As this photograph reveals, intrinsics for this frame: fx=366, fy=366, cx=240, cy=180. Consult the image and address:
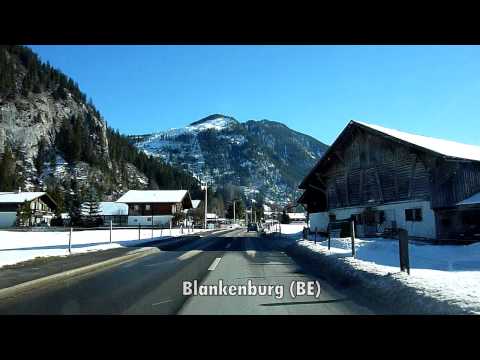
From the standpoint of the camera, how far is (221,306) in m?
5.91

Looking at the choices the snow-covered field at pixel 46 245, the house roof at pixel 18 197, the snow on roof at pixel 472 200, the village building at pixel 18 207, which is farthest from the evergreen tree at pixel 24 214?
the snow on roof at pixel 472 200

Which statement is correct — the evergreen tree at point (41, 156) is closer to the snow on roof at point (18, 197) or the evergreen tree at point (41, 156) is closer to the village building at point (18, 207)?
the village building at point (18, 207)

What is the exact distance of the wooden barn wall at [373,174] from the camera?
25.6 metres

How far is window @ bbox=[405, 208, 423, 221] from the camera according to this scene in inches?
986

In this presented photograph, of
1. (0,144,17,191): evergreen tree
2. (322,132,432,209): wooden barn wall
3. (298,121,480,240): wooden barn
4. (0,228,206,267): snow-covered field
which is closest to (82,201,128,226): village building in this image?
(0,144,17,191): evergreen tree

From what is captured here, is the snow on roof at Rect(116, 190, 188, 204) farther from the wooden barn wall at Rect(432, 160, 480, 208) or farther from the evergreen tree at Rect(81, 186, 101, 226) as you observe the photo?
the wooden barn wall at Rect(432, 160, 480, 208)

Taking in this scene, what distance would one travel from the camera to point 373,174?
1204 inches

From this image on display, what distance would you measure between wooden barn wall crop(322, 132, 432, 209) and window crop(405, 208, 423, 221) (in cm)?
90

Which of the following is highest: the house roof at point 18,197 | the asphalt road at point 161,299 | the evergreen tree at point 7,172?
the evergreen tree at point 7,172

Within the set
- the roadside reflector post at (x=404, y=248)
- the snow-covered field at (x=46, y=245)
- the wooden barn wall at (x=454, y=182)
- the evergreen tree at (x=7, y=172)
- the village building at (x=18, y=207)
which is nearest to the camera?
the roadside reflector post at (x=404, y=248)

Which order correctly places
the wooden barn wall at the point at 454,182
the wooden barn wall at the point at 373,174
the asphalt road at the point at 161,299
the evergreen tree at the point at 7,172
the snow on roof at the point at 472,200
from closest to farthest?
the asphalt road at the point at 161,299, the snow on roof at the point at 472,200, the wooden barn wall at the point at 454,182, the wooden barn wall at the point at 373,174, the evergreen tree at the point at 7,172

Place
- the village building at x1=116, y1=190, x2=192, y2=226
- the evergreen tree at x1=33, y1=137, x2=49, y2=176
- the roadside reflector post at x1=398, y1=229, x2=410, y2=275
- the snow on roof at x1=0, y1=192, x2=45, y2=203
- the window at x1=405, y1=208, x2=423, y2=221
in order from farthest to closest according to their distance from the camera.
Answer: the evergreen tree at x1=33, y1=137, x2=49, y2=176 → the village building at x1=116, y1=190, x2=192, y2=226 → the snow on roof at x1=0, y1=192, x2=45, y2=203 → the window at x1=405, y1=208, x2=423, y2=221 → the roadside reflector post at x1=398, y1=229, x2=410, y2=275
